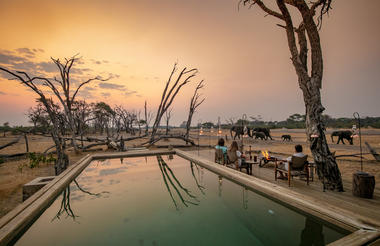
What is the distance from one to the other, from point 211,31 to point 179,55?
3.66 m

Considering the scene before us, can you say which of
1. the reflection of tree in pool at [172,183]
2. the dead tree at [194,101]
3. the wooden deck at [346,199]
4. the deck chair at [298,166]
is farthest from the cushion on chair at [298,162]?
the dead tree at [194,101]

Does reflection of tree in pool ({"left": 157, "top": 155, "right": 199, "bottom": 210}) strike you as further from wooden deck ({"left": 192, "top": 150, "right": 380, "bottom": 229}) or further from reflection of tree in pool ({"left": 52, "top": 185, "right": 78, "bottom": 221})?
wooden deck ({"left": 192, "top": 150, "right": 380, "bottom": 229})

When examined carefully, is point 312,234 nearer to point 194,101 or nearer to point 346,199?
point 346,199

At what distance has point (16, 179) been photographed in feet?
22.4

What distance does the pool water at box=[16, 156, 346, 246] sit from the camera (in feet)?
9.44

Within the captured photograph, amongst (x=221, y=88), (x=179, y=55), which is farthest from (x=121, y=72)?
(x=221, y=88)

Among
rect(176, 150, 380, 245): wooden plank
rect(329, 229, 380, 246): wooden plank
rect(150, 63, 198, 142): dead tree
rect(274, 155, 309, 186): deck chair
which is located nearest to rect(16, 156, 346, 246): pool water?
rect(176, 150, 380, 245): wooden plank

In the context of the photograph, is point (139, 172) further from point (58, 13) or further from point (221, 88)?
point (221, 88)

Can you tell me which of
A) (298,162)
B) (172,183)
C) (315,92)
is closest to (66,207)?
(172,183)

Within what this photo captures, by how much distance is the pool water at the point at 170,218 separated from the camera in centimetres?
288

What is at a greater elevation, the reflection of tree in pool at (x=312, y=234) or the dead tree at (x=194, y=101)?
the dead tree at (x=194, y=101)

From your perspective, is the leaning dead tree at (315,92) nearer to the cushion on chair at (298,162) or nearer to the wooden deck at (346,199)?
the cushion on chair at (298,162)

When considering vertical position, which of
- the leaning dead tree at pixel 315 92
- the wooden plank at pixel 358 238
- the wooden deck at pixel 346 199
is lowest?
the wooden deck at pixel 346 199

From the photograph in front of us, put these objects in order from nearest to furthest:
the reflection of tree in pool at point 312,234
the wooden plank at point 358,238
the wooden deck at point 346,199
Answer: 1. the wooden plank at point 358,238
2. the reflection of tree in pool at point 312,234
3. the wooden deck at point 346,199
